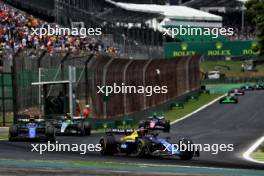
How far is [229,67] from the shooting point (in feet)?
296

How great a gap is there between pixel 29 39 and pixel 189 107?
24.1 m

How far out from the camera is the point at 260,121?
4959cm

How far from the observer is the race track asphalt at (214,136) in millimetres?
20688

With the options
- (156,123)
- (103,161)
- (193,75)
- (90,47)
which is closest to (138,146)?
(103,161)

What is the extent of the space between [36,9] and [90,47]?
4.54m

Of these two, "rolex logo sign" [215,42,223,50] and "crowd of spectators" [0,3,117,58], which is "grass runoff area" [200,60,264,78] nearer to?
"rolex logo sign" [215,42,223,50]

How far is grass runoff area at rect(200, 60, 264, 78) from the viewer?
8912 cm

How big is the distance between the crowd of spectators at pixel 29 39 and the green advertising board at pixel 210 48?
110 feet

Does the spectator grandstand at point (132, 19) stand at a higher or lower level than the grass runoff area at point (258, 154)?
higher

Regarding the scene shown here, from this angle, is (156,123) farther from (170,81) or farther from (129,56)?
(170,81)

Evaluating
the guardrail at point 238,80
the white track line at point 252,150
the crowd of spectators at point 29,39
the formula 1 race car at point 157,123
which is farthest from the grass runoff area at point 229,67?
the white track line at point 252,150

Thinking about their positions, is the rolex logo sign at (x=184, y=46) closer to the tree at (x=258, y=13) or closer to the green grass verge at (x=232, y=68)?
the green grass verge at (x=232, y=68)

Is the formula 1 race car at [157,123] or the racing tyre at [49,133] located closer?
the racing tyre at [49,133]

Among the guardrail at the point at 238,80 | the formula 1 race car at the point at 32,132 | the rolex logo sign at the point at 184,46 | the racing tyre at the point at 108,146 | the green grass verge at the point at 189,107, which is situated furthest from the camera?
the guardrail at the point at 238,80
